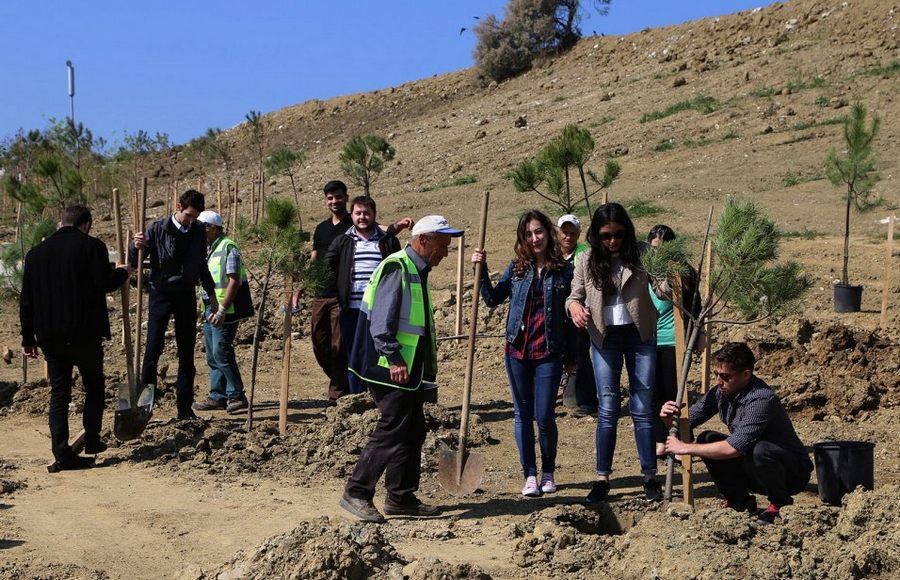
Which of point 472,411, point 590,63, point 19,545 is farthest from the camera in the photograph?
point 590,63

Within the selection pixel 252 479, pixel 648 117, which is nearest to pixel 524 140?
pixel 648 117

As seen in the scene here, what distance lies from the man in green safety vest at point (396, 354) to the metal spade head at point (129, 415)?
238cm

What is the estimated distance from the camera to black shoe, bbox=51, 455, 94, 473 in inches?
304

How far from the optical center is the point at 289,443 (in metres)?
8.12

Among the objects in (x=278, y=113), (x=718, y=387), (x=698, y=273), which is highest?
(x=278, y=113)

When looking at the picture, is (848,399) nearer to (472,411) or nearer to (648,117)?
(472,411)

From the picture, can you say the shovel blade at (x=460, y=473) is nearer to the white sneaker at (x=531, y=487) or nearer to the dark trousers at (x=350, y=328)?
the white sneaker at (x=531, y=487)

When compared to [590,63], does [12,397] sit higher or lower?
lower

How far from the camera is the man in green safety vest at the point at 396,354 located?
6191 mm

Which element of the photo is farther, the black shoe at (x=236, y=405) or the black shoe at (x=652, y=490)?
the black shoe at (x=236, y=405)

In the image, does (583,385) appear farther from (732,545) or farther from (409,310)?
(732,545)

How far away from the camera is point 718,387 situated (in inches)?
245

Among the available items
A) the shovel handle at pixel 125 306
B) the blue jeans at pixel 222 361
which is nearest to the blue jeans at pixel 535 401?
the shovel handle at pixel 125 306

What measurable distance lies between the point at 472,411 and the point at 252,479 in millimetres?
2863
